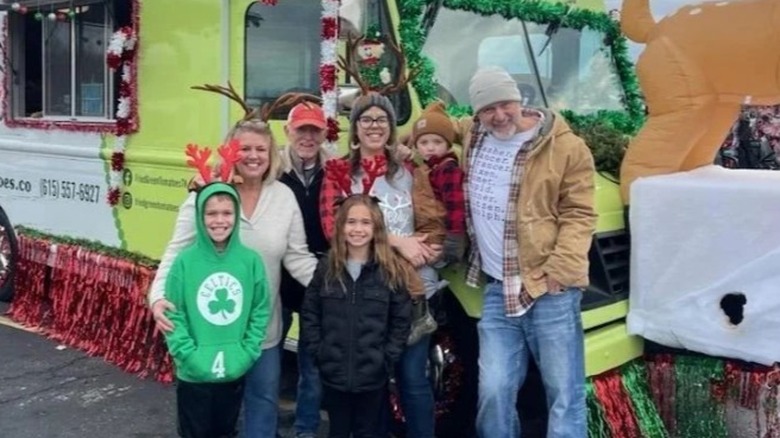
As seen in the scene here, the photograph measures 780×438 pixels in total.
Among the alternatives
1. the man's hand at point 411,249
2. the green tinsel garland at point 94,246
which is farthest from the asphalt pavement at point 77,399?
the man's hand at point 411,249

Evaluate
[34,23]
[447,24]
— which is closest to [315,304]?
[447,24]

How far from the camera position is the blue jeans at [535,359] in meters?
3.51

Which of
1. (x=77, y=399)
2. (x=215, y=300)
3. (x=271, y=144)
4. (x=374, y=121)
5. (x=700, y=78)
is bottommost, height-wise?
(x=77, y=399)

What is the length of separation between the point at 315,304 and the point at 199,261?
Answer: 47cm

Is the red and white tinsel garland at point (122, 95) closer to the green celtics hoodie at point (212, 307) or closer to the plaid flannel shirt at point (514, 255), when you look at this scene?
the green celtics hoodie at point (212, 307)

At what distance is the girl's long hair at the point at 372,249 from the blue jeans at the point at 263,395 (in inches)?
19.7

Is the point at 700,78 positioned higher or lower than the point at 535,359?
higher

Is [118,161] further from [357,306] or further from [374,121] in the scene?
[357,306]

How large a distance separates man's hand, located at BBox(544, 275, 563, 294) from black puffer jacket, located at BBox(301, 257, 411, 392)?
1.76 ft

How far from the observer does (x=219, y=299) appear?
347 cm

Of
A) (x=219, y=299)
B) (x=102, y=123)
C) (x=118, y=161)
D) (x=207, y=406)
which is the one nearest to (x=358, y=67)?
(x=219, y=299)

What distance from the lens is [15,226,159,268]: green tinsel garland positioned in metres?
5.62

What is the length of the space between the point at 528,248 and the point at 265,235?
3.39ft

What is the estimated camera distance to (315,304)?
141 inches
